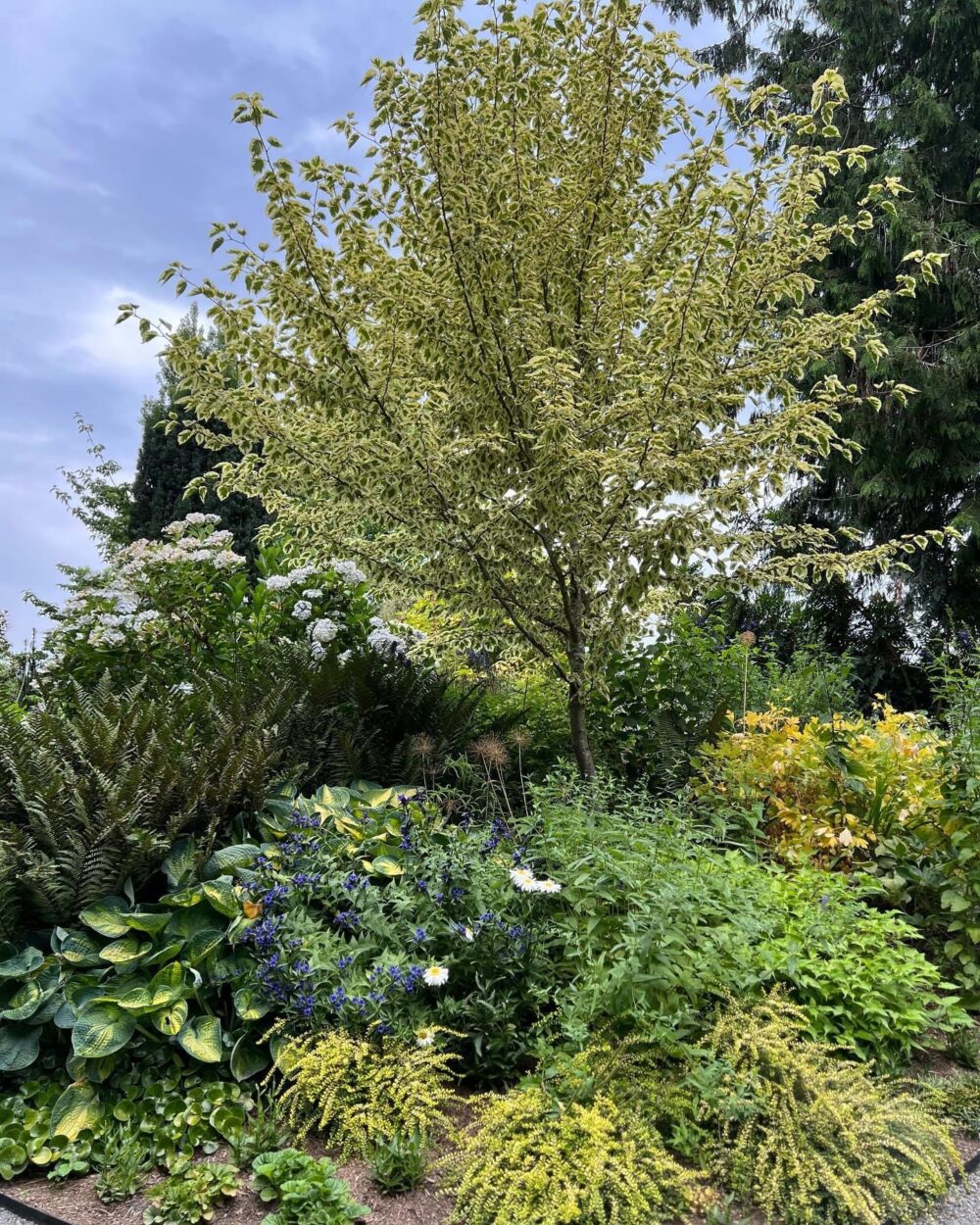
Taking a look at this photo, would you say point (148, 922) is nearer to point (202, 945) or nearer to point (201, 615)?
point (202, 945)

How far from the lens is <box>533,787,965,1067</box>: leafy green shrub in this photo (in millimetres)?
2400

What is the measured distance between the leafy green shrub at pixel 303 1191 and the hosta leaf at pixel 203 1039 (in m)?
0.38

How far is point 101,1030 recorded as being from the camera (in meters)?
2.45

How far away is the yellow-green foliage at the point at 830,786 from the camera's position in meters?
3.56

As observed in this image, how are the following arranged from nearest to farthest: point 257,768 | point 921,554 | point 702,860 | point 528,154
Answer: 1. point 702,860
2. point 257,768
3. point 528,154
4. point 921,554

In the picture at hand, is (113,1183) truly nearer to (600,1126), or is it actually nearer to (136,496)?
(600,1126)

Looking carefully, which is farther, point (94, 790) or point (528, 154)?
point (528, 154)

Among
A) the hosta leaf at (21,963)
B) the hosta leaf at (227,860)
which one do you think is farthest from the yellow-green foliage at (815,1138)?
the hosta leaf at (21,963)

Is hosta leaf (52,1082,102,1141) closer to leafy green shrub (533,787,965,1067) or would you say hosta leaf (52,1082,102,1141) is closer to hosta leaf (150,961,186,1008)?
hosta leaf (150,961,186,1008)

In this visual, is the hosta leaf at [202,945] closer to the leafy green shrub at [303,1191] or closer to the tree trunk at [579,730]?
the leafy green shrub at [303,1191]

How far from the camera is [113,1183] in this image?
2154 mm

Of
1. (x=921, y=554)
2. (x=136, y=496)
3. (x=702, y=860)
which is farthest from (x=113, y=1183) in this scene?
(x=136, y=496)

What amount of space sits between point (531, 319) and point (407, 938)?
2561 millimetres

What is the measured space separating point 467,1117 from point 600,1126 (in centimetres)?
52
